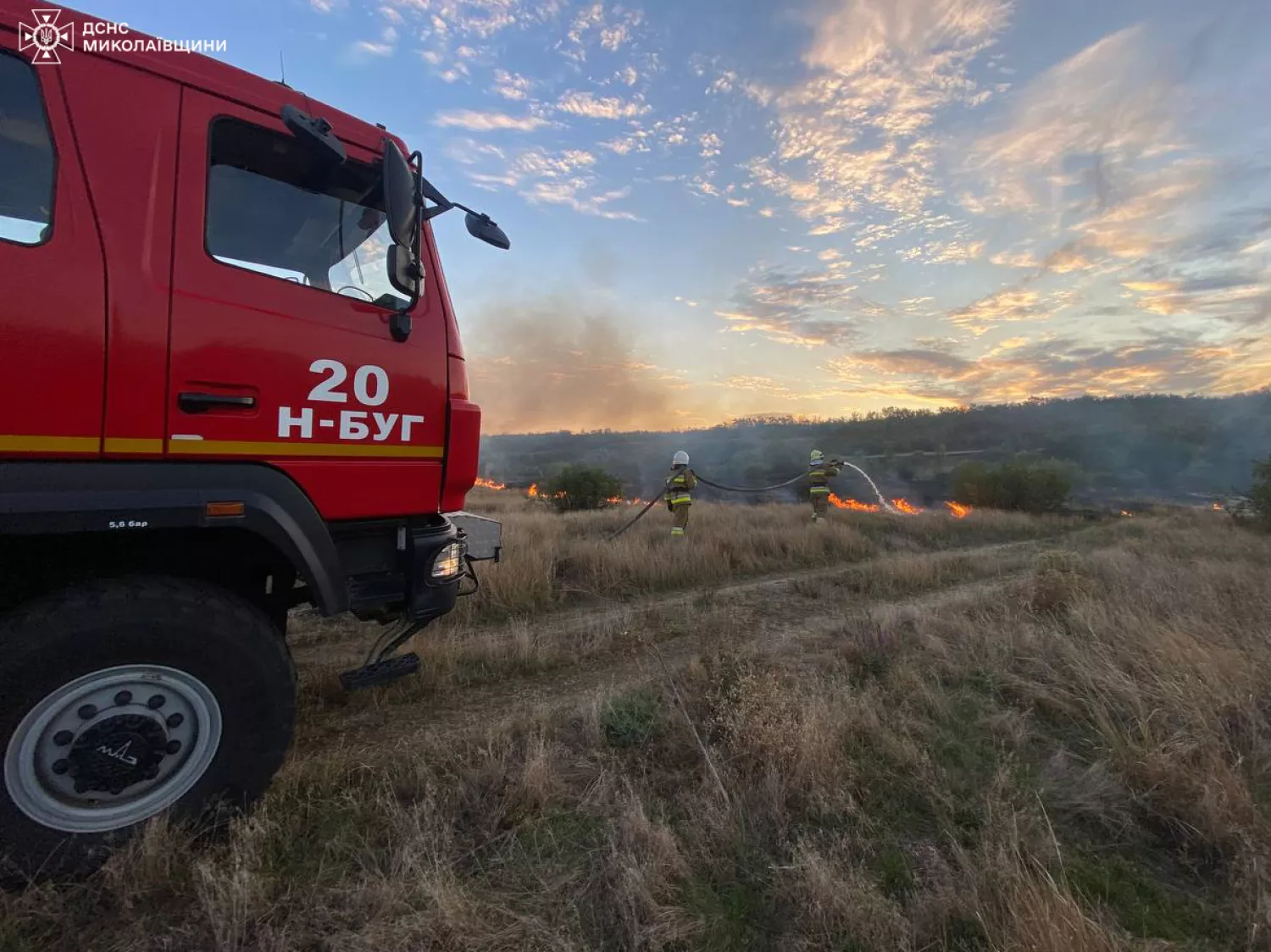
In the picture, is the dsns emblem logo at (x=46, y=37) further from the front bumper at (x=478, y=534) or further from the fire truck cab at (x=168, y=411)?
the front bumper at (x=478, y=534)

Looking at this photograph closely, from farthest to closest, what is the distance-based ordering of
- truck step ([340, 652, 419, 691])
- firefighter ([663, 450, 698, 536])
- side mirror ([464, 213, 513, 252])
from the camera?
1. firefighter ([663, 450, 698, 536])
2. side mirror ([464, 213, 513, 252])
3. truck step ([340, 652, 419, 691])

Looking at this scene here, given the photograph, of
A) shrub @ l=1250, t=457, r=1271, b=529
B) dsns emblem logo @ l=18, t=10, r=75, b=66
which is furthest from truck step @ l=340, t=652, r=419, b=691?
shrub @ l=1250, t=457, r=1271, b=529

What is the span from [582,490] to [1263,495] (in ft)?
65.3

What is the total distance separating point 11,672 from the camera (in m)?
1.99

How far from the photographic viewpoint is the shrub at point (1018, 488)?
22.6 meters

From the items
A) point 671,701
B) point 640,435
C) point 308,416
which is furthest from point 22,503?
point 640,435

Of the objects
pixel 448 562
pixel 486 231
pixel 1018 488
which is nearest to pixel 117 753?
pixel 448 562

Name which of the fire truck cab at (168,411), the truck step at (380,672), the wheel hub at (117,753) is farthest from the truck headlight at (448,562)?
the wheel hub at (117,753)

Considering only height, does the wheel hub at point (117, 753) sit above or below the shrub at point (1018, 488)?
below

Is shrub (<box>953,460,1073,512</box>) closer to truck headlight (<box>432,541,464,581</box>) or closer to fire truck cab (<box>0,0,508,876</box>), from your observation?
truck headlight (<box>432,541,464,581</box>)

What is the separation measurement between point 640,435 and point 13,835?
3925 inches

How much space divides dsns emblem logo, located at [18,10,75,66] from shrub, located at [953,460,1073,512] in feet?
89.5

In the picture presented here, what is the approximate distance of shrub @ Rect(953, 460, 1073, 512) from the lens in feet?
74.1

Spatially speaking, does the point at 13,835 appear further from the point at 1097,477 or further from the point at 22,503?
the point at 1097,477
